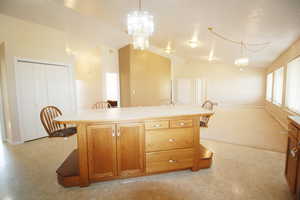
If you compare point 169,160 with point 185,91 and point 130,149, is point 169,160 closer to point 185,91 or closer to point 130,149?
point 130,149

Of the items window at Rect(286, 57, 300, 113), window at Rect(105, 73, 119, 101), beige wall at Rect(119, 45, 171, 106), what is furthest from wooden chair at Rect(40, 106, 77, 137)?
window at Rect(286, 57, 300, 113)

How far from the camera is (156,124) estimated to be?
5.86 ft

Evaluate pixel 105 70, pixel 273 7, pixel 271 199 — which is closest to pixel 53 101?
pixel 105 70

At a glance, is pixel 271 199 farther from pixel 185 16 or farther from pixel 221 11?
pixel 185 16

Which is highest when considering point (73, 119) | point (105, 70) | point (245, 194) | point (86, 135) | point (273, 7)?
point (273, 7)

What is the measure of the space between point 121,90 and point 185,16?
406cm

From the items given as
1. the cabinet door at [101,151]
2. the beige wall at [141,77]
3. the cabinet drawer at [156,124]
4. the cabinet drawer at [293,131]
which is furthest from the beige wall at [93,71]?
the cabinet drawer at [293,131]

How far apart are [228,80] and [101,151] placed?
30.2 feet

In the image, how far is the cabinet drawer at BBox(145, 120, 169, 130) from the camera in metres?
1.77

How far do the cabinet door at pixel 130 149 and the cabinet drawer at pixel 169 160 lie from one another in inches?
4.8

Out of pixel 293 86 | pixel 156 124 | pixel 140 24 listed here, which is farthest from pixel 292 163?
pixel 293 86

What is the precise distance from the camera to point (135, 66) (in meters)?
5.65

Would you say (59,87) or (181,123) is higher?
(59,87)

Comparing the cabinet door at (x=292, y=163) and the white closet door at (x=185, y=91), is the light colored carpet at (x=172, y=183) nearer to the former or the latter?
the cabinet door at (x=292, y=163)
